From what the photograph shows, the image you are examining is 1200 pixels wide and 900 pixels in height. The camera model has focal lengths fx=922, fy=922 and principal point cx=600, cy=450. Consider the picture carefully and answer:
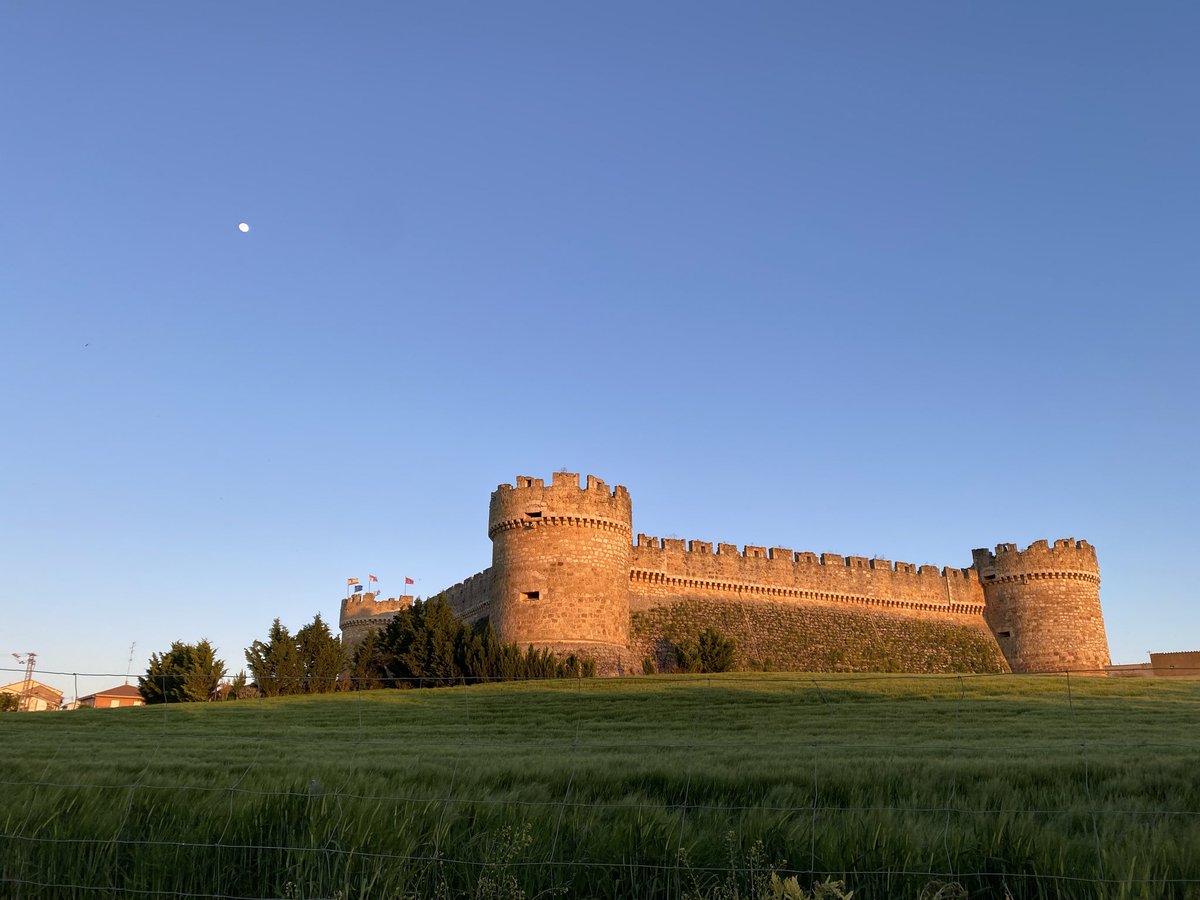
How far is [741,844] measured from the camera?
16.6 ft

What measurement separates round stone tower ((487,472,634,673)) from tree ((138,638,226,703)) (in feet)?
30.0

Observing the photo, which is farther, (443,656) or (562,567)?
(562,567)

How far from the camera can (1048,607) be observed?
41.5 meters

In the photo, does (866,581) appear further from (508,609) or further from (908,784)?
(908,784)

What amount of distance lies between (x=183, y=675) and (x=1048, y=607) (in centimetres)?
3551

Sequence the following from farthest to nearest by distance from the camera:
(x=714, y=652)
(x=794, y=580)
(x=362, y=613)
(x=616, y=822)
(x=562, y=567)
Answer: (x=362, y=613) → (x=794, y=580) → (x=714, y=652) → (x=562, y=567) → (x=616, y=822)

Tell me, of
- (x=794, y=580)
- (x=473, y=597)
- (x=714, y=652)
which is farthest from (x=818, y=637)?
(x=473, y=597)

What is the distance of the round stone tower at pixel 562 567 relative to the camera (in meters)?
30.7

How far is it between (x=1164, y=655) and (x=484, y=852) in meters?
44.6

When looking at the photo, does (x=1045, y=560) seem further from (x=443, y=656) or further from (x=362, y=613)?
(x=362, y=613)

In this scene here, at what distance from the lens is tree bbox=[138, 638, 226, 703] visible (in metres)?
26.1

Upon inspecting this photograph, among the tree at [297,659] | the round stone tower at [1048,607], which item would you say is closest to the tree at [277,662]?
the tree at [297,659]

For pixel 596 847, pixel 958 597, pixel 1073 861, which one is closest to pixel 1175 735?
pixel 1073 861

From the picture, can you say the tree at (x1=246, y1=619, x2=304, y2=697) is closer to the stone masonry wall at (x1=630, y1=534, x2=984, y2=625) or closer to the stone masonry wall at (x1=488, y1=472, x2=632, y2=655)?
the stone masonry wall at (x1=488, y1=472, x2=632, y2=655)
